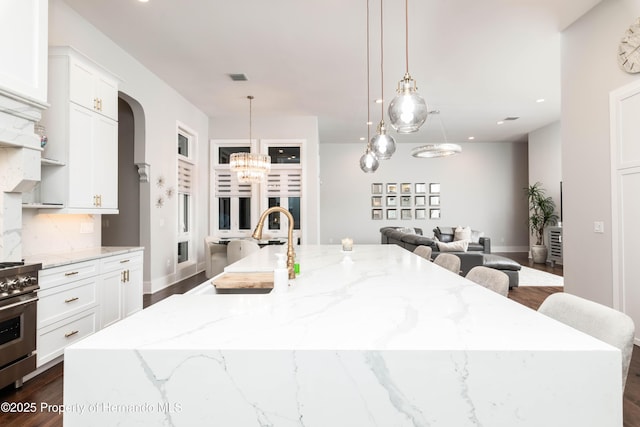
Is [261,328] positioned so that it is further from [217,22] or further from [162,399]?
[217,22]

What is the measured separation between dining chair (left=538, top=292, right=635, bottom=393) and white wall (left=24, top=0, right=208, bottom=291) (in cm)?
384

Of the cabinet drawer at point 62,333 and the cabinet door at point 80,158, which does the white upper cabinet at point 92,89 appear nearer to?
the cabinet door at point 80,158

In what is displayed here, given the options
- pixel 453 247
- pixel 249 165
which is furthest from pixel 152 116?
pixel 453 247

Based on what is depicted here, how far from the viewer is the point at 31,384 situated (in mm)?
2330

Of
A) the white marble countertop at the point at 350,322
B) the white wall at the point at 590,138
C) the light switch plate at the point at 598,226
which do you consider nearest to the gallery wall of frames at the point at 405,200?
the white wall at the point at 590,138

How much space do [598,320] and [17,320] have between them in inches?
120

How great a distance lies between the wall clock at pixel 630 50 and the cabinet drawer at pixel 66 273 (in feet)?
15.8

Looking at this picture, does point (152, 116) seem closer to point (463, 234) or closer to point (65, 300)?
point (65, 300)

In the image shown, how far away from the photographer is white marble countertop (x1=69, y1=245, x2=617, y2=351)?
85 cm

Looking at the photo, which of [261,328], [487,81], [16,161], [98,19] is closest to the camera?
[261,328]

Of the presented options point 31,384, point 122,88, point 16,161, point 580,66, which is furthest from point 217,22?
point 580,66

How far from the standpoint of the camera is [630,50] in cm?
290

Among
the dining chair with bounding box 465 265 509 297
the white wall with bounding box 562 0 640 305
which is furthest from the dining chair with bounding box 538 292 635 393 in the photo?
the white wall with bounding box 562 0 640 305

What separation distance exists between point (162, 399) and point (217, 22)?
3808 mm
